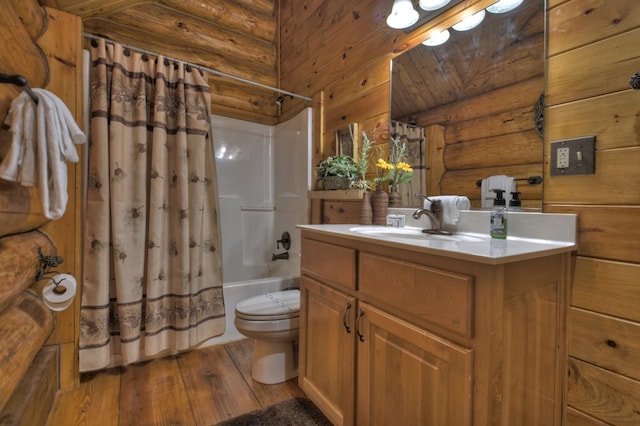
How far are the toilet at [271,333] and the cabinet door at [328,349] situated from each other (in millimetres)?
169

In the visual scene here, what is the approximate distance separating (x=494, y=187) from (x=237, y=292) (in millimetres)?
1802

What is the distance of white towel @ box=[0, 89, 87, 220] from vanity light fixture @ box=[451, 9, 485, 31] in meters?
1.82

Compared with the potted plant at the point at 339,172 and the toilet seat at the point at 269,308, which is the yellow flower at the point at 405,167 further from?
the toilet seat at the point at 269,308

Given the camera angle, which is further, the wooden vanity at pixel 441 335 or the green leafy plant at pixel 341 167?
the green leafy plant at pixel 341 167

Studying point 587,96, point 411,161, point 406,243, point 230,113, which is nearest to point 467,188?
point 411,161

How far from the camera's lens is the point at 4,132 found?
115cm

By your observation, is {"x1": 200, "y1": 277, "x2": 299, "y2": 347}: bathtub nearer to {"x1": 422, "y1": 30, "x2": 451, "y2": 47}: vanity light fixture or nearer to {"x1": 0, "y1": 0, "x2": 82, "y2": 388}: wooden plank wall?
{"x1": 0, "y1": 0, "x2": 82, "y2": 388}: wooden plank wall

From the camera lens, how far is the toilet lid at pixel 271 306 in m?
1.64

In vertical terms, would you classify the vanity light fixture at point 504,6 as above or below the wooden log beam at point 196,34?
below

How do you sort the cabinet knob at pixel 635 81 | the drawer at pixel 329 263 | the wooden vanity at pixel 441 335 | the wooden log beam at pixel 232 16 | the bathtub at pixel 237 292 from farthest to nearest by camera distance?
the wooden log beam at pixel 232 16, the bathtub at pixel 237 292, the drawer at pixel 329 263, the cabinet knob at pixel 635 81, the wooden vanity at pixel 441 335

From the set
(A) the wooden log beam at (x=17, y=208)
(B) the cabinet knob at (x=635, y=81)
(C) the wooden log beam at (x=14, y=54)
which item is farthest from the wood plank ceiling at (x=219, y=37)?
(B) the cabinet knob at (x=635, y=81)

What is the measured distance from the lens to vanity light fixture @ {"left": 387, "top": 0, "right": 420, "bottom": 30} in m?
1.57

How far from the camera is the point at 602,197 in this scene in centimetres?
98

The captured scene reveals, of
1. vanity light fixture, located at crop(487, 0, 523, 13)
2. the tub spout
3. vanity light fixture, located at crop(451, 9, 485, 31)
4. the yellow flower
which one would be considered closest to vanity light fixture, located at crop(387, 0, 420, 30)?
vanity light fixture, located at crop(451, 9, 485, 31)
